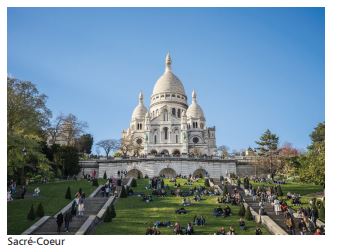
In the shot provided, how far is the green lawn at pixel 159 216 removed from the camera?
24.0 m

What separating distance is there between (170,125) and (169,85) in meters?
19.1

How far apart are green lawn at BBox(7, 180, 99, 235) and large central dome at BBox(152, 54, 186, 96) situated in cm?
7045

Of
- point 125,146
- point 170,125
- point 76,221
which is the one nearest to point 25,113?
point 76,221

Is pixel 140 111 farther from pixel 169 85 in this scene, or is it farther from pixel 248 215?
pixel 248 215

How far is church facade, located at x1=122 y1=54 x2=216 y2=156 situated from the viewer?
93.5 metres

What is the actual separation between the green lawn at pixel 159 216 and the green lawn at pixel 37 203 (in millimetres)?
4172

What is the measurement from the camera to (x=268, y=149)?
61.4 m

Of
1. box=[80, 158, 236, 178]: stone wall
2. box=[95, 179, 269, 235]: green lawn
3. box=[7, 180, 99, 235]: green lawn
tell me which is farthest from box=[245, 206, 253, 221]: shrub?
box=[80, 158, 236, 178]: stone wall

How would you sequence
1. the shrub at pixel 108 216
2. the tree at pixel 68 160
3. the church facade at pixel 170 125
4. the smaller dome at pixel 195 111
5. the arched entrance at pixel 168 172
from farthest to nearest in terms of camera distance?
the smaller dome at pixel 195 111 < the church facade at pixel 170 125 < the arched entrance at pixel 168 172 < the tree at pixel 68 160 < the shrub at pixel 108 216

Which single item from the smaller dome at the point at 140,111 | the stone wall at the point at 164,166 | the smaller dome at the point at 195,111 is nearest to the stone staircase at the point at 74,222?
the stone wall at the point at 164,166

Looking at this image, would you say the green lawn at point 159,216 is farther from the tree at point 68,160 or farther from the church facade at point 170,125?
the church facade at point 170,125

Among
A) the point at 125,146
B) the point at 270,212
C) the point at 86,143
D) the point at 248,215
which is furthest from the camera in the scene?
the point at 86,143

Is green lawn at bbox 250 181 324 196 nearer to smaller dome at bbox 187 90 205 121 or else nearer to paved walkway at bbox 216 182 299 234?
paved walkway at bbox 216 182 299 234
